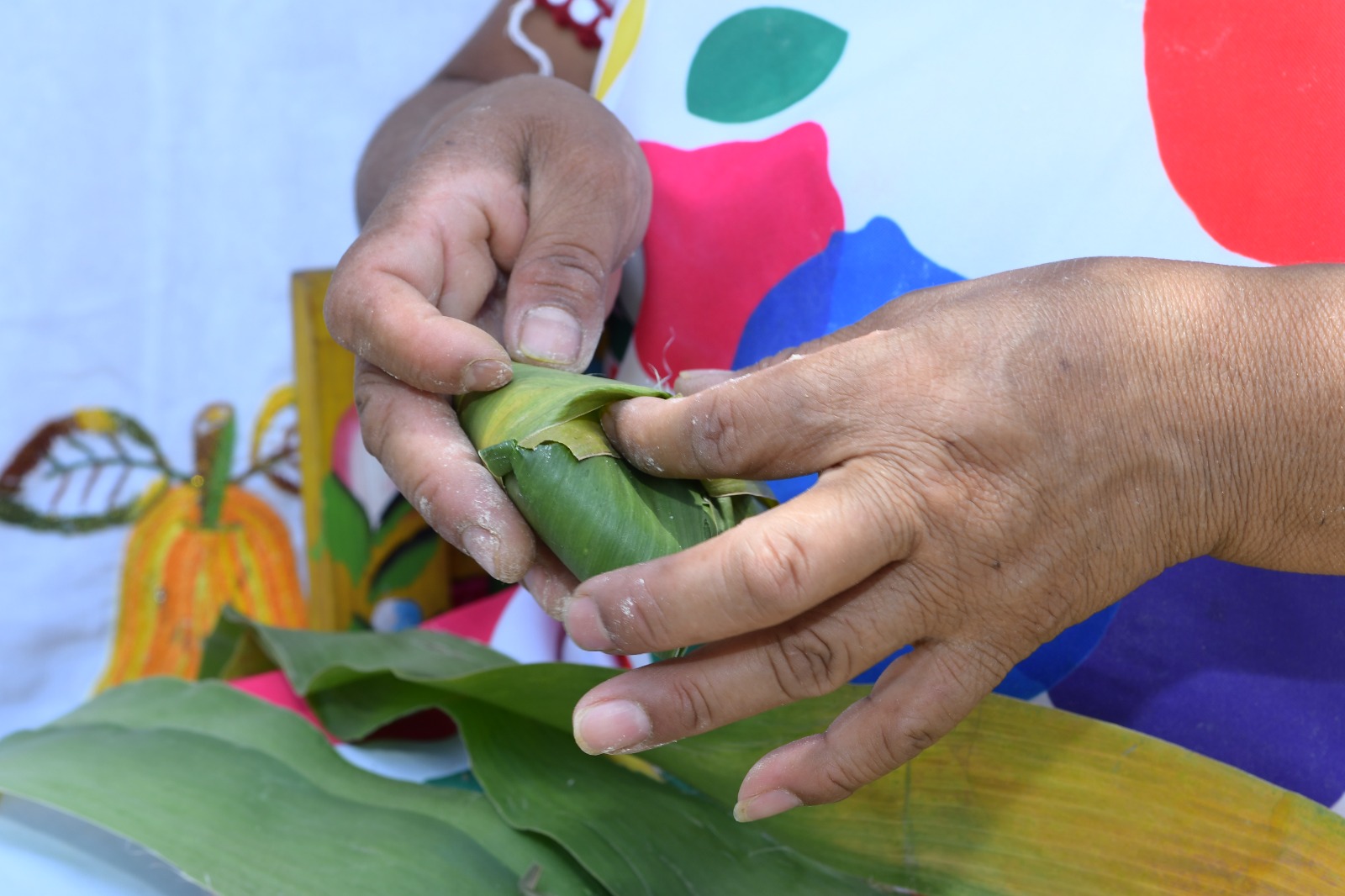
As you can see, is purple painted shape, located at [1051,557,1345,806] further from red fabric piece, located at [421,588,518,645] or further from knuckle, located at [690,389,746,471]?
red fabric piece, located at [421,588,518,645]

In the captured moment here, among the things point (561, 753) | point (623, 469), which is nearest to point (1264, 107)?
point (623, 469)

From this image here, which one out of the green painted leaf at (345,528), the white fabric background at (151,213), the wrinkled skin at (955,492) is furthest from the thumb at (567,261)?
the white fabric background at (151,213)

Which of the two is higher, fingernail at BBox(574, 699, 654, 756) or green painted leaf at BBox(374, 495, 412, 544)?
fingernail at BBox(574, 699, 654, 756)

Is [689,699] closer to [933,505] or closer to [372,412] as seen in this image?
[933,505]

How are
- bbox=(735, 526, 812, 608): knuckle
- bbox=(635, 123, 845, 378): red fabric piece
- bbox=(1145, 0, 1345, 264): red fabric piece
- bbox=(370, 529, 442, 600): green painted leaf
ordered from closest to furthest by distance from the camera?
bbox=(735, 526, 812, 608): knuckle < bbox=(1145, 0, 1345, 264): red fabric piece < bbox=(635, 123, 845, 378): red fabric piece < bbox=(370, 529, 442, 600): green painted leaf

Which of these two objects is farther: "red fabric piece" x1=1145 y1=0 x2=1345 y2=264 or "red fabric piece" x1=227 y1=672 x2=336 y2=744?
"red fabric piece" x1=227 y1=672 x2=336 y2=744

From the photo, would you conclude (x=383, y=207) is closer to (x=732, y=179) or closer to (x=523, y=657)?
(x=732, y=179)

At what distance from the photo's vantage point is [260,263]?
43.8 inches

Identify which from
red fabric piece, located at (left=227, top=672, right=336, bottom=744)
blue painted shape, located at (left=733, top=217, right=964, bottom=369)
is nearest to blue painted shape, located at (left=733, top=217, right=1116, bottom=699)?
blue painted shape, located at (left=733, top=217, right=964, bottom=369)

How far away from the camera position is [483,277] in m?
0.55

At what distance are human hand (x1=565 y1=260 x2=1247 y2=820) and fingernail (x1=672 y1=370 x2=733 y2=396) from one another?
0.09 m

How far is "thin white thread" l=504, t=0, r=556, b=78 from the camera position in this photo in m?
0.82

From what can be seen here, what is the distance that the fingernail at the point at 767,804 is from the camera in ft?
1.32

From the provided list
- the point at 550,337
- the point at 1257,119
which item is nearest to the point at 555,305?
the point at 550,337
